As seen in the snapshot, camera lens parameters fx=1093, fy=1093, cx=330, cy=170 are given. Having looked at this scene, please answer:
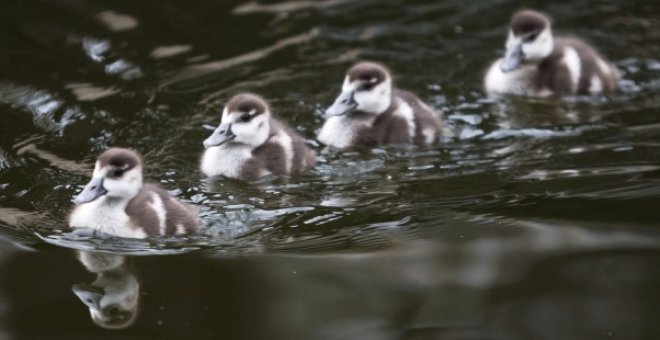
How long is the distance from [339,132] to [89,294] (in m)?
2.07

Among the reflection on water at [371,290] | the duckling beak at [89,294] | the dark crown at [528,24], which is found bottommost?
the reflection on water at [371,290]

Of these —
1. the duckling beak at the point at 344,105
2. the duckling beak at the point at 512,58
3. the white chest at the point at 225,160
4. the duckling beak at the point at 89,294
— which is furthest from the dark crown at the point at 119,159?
the duckling beak at the point at 512,58

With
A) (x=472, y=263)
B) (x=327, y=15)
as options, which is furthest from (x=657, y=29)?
(x=472, y=263)

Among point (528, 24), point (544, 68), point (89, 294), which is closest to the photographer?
point (89, 294)

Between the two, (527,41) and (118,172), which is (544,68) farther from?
(118,172)

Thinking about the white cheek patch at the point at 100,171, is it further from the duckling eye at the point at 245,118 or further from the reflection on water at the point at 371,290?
the duckling eye at the point at 245,118

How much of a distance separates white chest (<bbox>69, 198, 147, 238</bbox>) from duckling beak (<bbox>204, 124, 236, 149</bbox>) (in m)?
0.74

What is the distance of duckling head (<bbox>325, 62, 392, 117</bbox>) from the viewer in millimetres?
5520

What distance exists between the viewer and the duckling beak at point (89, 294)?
371 cm

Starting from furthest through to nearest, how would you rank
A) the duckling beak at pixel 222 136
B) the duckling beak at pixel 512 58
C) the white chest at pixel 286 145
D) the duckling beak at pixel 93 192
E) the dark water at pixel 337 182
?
1. the duckling beak at pixel 512 58
2. the white chest at pixel 286 145
3. the duckling beak at pixel 222 136
4. the duckling beak at pixel 93 192
5. the dark water at pixel 337 182

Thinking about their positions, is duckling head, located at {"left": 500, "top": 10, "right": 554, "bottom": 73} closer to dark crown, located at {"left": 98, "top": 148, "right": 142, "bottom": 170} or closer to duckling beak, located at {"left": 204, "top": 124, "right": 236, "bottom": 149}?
duckling beak, located at {"left": 204, "top": 124, "right": 236, "bottom": 149}

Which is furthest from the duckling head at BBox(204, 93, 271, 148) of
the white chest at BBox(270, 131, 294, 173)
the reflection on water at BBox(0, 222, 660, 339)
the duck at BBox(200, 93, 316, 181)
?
the reflection on water at BBox(0, 222, 660, 339)

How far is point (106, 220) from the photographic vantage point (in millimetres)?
4340

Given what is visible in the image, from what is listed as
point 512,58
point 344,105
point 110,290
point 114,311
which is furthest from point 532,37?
point 114,311
